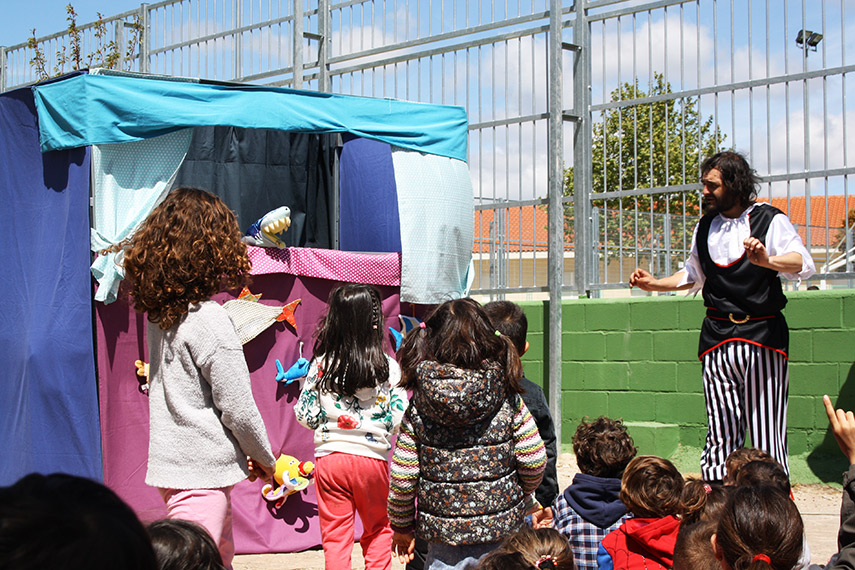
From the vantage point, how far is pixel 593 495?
3180mm

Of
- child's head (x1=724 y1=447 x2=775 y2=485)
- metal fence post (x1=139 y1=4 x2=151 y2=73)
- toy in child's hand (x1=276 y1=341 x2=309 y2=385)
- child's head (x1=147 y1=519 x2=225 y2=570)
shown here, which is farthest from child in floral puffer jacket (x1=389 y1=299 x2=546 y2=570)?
metal fence post (x1=139 y1=4 x2=151 y2=73)

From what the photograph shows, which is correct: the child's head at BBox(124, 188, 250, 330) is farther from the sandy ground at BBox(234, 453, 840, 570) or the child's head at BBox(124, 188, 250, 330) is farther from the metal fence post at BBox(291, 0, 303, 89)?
the metal fence post at BBox(291, 0, 303, 89)

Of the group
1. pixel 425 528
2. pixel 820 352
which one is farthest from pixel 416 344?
pixel 820 352

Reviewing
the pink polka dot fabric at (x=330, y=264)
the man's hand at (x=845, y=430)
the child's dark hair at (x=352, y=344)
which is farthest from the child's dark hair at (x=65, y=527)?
the pink polka dot fabric at (x=330, y=264)

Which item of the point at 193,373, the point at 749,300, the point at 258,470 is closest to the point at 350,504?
the point at 258,470

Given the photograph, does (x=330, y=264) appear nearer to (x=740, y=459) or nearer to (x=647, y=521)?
(x=740, y=459)

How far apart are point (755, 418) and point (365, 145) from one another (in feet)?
8.78

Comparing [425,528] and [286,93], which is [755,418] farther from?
[286,93]

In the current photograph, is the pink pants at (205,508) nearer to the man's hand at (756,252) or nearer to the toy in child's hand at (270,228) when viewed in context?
the toy in child's hand at (270,228)

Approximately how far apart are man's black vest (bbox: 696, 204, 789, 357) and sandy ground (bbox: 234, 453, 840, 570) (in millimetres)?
1091

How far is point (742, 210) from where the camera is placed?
13.8 feet

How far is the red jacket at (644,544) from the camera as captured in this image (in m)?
2.95

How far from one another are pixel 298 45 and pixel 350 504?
5.25 metres

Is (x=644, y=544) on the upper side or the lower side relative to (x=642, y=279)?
lower
